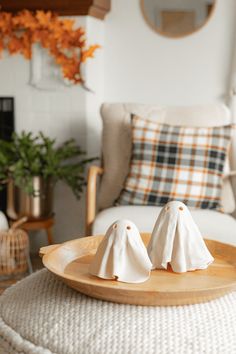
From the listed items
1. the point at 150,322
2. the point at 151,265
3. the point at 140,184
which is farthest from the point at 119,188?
the point at 150,322

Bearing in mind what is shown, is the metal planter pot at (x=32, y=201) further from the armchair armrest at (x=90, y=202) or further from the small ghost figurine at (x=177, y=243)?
the small ghost figurine at (x=177, y=243)

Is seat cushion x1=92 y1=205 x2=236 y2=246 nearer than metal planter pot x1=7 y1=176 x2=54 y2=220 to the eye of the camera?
Yes

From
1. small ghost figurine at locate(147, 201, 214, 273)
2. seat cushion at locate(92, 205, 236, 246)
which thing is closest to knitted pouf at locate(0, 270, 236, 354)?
small ghost figurine at locate(147, 201, 214, 273)

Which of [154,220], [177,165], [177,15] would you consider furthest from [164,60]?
[154,220]

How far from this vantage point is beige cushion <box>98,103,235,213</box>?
11.0 ft

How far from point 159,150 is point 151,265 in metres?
1.51

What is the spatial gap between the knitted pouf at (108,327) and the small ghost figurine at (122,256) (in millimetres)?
101

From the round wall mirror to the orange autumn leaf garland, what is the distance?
43 cm

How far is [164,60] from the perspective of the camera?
12.7 ft

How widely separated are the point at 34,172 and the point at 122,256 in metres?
1.99

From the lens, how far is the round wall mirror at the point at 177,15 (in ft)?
12.3

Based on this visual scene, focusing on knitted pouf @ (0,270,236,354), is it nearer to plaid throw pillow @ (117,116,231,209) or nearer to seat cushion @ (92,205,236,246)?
seat cushion @ (92,205,236,246)

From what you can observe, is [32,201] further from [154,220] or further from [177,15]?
[177,15]

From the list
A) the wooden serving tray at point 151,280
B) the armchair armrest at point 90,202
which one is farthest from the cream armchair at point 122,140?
the wooden serving tray at point 151,280
